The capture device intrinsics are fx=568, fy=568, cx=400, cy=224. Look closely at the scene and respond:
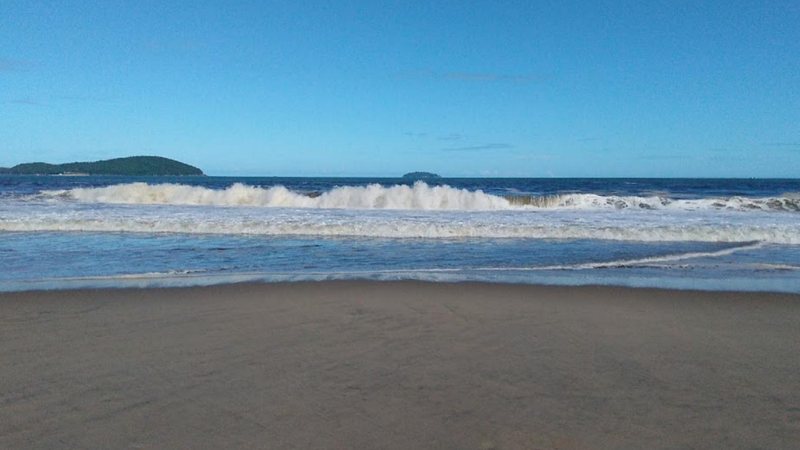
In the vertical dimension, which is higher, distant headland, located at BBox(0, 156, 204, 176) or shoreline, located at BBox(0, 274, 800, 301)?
distant headland, located at BBox(0, 156, 204, 176)

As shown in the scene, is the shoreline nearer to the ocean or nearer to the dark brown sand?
the ocean

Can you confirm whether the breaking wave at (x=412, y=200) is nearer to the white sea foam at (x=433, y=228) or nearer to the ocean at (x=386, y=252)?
the ocean at (x=386, y=252)

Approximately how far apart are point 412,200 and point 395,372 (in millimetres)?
23849

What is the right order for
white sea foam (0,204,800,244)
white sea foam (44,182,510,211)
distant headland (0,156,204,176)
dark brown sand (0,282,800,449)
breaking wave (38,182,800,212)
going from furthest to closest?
distant headland (0,156,204,176) → white sea foam (44,182,510,211) → breaking wave (38,182,800,212) → white sea foam (0,204,800,244) → dark brown sand (0,282,800,449)

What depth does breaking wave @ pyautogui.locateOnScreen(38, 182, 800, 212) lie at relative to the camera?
27828mm

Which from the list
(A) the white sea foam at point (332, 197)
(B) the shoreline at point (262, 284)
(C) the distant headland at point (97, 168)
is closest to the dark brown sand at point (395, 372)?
(B) the shoreline at point (262, 284)

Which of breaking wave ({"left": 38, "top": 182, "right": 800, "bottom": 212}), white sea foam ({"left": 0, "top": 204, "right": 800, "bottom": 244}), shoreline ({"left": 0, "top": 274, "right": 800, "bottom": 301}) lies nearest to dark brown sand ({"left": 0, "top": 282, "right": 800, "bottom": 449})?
shoreline ({"left": 0, "top": 274, "right": 800, "bottom": 301})

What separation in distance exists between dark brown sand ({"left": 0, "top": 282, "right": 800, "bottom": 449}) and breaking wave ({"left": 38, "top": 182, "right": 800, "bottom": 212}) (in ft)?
65.8

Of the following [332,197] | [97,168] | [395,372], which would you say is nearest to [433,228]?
[395,372]

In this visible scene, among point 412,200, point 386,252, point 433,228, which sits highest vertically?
point 412,200

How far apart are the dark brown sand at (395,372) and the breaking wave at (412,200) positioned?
20.1 metres

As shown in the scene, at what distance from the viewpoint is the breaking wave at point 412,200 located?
91.3 feet

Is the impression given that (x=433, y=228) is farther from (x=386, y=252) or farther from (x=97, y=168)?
(x=97, y=168)

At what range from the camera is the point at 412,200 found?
28125 millimetres
